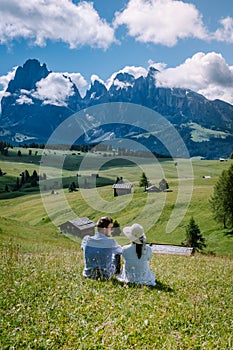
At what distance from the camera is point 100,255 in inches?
517

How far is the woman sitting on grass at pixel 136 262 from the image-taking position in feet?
41.9

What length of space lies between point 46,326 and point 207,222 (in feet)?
279

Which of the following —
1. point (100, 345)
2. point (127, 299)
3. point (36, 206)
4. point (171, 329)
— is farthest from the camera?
point (36, 206)

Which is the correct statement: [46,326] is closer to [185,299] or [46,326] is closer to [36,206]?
[185,299]

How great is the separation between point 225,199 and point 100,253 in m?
63.7

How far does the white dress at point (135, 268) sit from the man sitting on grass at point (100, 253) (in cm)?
47

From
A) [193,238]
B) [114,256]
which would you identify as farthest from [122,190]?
[114,256]

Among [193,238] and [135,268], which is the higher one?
[135,268]

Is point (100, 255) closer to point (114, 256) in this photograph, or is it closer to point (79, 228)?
point (114, 256)

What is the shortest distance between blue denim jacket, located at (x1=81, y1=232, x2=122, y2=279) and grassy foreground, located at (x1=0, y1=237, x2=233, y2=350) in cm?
60

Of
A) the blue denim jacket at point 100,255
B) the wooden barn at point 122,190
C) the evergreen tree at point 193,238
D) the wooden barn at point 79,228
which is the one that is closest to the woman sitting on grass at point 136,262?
the blue denim jacket at point 100,255

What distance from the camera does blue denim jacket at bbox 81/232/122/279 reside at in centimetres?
1309

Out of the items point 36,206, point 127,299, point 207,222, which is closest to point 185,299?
point 127,299

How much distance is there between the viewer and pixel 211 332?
8609 mm
